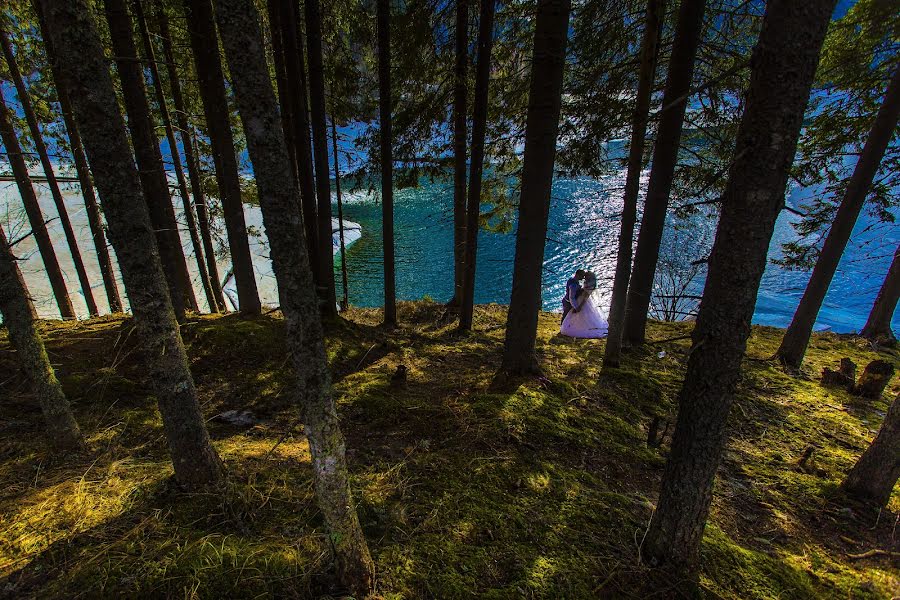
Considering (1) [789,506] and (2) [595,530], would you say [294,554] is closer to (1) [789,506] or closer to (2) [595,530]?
(2) [595,530]

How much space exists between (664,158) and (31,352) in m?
8.52

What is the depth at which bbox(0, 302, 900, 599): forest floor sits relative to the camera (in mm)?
2328

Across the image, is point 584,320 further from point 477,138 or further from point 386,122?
point 386,122

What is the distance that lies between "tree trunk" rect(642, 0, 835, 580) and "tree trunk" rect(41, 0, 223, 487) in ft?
11.0

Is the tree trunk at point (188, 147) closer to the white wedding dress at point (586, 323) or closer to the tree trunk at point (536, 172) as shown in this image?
the tree trunk at point (536, 172)

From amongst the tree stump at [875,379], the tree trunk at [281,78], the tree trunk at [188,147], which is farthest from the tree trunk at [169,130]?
the tree stump at [875,379]

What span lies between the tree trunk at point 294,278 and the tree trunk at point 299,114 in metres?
4.49

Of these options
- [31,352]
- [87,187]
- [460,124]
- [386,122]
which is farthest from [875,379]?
[87,187]

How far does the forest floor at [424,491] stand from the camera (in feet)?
7.64

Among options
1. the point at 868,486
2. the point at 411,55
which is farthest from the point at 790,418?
the point at 411,55

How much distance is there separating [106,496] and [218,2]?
11.0 ft

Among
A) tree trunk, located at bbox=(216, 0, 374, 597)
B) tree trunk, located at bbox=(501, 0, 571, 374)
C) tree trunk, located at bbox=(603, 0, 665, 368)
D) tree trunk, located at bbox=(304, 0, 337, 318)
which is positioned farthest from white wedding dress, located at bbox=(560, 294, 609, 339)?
tree trunk, located at bbox=(216, 0, 374, 597)

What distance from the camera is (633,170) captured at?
19.7 feet

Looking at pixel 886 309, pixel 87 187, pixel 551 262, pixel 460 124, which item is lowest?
pixel 551 262
